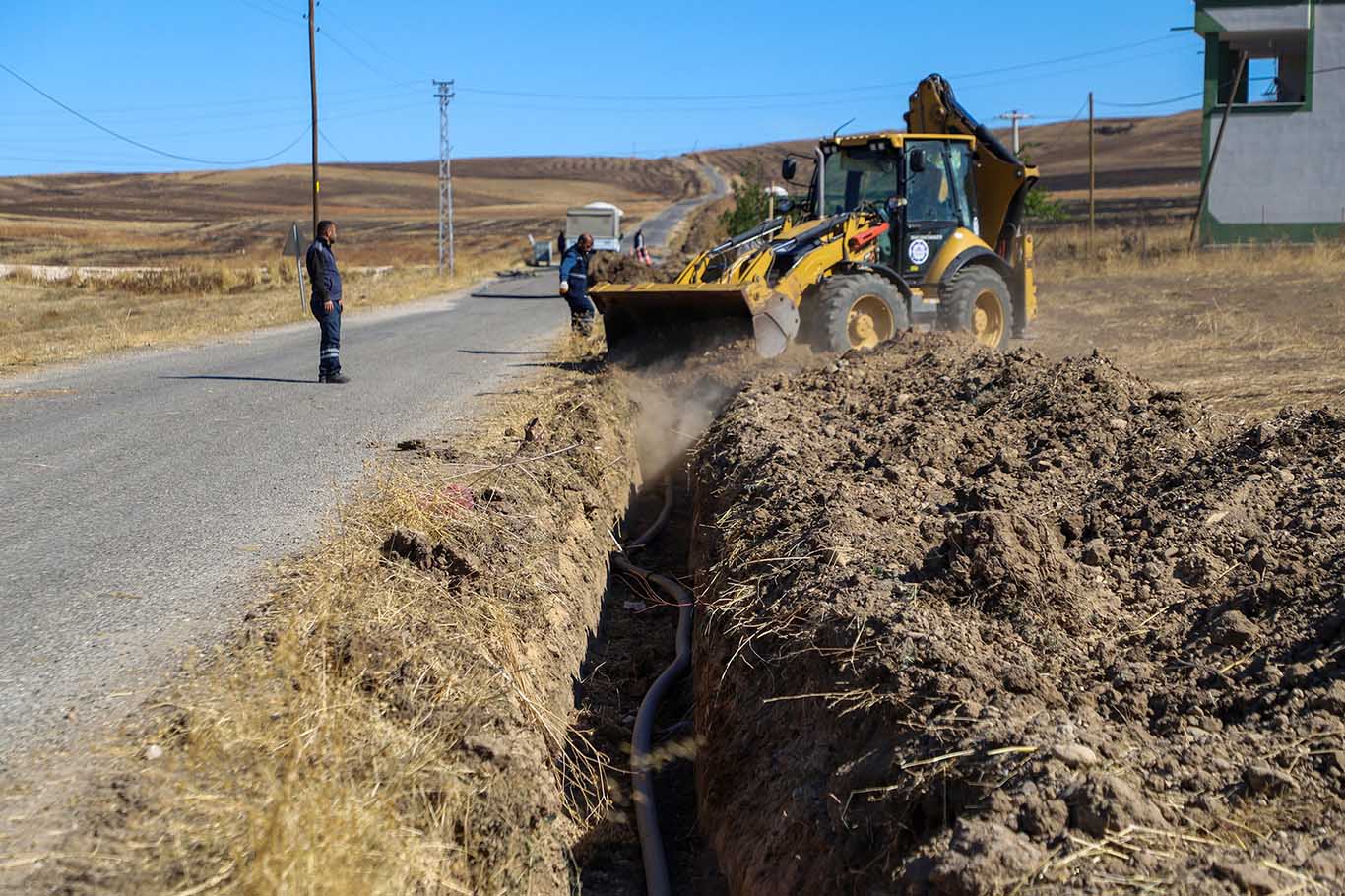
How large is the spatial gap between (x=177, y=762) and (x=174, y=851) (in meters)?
0.47

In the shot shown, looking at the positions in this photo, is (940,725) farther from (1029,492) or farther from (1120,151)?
(1120,151)

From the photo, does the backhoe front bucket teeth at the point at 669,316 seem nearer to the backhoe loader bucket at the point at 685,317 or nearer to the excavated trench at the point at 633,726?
the backhoe loader bucket at the point at 685,317

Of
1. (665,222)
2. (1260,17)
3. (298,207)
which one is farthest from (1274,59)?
(298,207)

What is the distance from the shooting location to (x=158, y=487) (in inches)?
304

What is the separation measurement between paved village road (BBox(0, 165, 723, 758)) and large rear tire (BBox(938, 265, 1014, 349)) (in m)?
5.06

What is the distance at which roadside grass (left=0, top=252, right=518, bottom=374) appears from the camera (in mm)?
19078

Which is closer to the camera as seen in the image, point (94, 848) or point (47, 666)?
point (94, 848)

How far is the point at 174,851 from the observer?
10.3 feet

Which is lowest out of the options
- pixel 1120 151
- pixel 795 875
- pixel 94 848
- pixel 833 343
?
pixel 795 875

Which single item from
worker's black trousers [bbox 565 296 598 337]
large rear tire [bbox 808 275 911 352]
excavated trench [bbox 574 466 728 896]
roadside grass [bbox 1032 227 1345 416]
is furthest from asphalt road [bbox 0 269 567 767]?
roadside grass [bbox 1032 227 1345 416]

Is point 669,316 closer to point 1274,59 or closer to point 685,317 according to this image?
point 685,317

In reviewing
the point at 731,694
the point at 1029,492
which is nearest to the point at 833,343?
the point at 1029,492

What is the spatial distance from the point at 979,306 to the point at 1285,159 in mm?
24461

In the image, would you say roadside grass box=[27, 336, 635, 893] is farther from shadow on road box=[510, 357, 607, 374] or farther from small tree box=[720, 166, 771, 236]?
small tree box=[720, 166, 771, 236]
